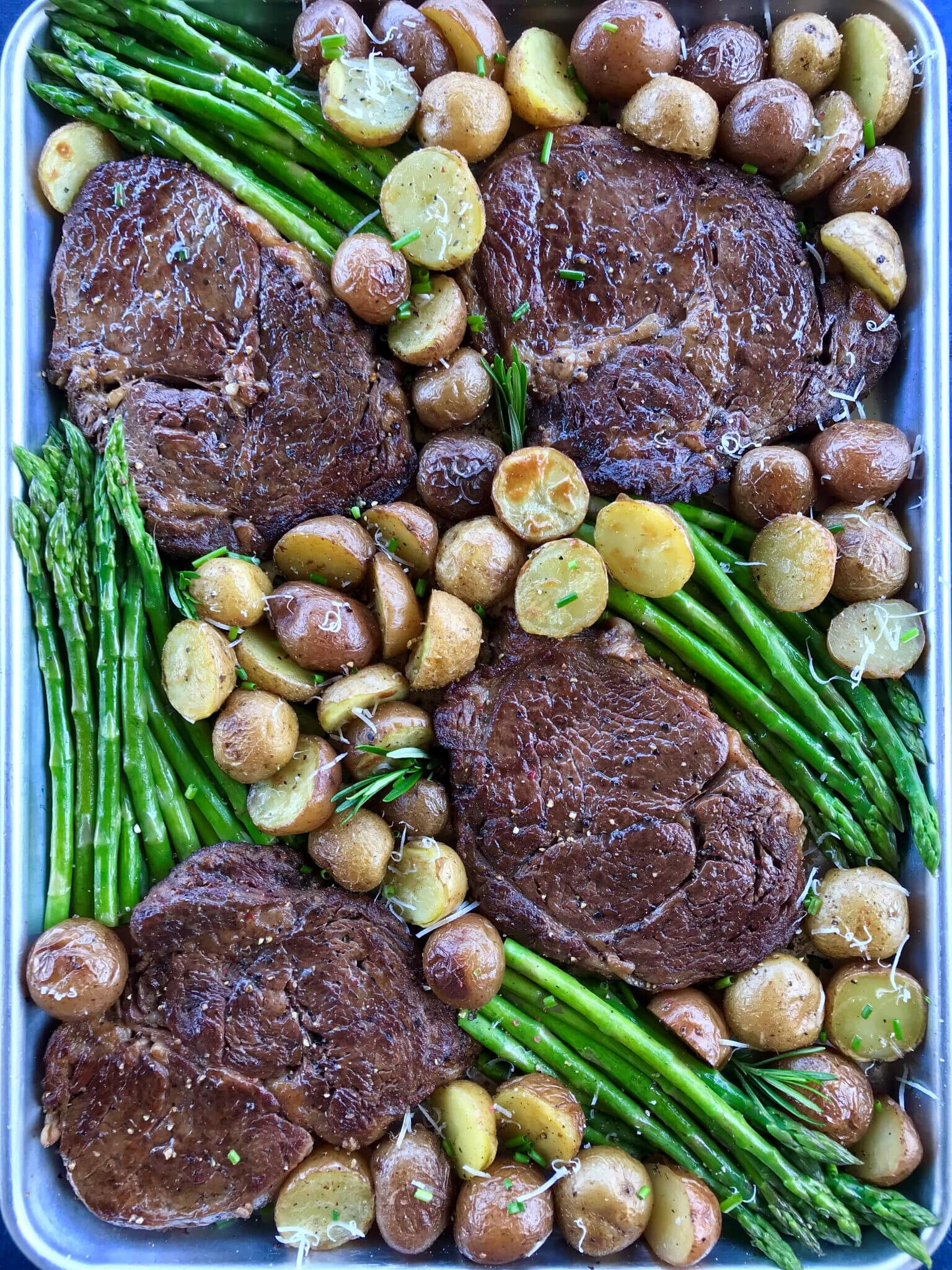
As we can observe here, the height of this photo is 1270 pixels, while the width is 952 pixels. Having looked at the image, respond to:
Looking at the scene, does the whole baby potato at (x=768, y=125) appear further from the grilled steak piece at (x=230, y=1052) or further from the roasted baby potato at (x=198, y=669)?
the grilled steak piece at (x=230, y=1052)

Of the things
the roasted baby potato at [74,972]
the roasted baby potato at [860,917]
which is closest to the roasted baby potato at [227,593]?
the roasted baby potato at [74,972]

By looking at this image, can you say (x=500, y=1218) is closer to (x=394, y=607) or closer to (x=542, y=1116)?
(x=542, y=1116)

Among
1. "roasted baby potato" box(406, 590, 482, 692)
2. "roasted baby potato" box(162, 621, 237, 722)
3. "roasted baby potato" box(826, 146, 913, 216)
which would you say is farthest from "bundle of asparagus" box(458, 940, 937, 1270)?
"roasted baby potato" box(826, 146, 913, 216)

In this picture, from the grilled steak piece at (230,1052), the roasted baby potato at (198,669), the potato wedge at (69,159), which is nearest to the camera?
the roasted baby potato at (198,669)

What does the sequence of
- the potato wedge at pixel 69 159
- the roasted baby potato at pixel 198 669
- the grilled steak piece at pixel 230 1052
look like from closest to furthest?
the roasted baby potato at pixel 198 669 < the grilled steak piece at pixel 230 1052 < the potato wedge at pixel 69 159

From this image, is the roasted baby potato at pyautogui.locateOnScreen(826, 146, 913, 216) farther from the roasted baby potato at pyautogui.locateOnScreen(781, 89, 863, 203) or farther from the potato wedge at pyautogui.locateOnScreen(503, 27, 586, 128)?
the potato wedge at pyautogui.locateOnScreen(503, 27, 586, 128)

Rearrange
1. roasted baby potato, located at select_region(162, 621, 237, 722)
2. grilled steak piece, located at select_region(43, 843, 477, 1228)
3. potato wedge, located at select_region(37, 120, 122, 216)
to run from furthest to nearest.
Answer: potato wedge, located at select_region(37, 120, 122, 216) → grilled steak piece, located at select_region(43, 843, 477, 1228) → roasted baby potato, located at select_region(162, 621, 237, 722)
